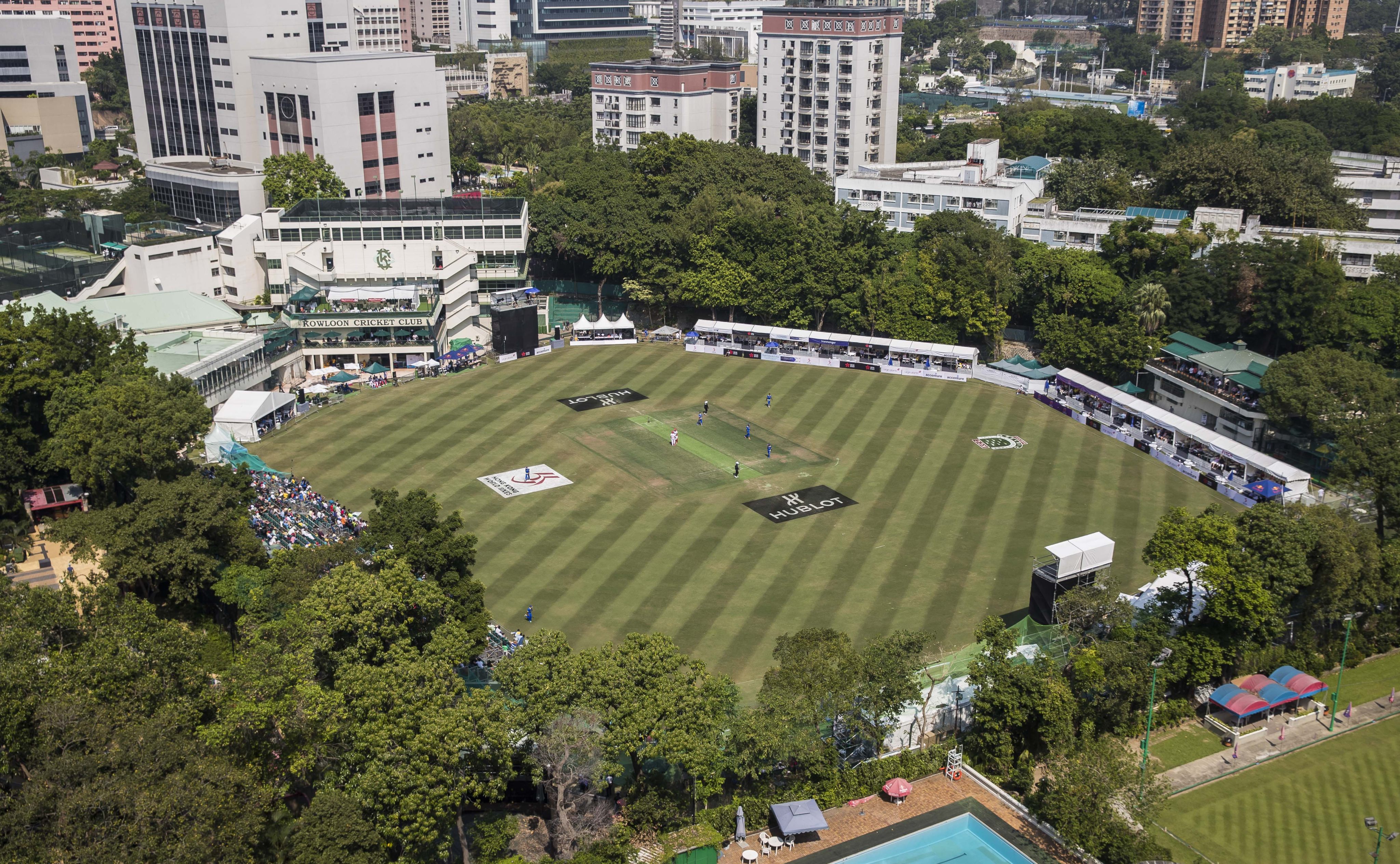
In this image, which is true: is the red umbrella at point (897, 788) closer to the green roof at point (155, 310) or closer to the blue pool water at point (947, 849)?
the blue pool water at point (947, 849)

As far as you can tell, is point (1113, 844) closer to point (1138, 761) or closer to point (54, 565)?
point (1138, 761)

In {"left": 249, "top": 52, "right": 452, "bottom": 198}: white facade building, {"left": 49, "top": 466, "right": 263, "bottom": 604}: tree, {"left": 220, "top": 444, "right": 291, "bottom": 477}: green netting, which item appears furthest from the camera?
{"left": 249, "top": 52, "right": 452, "bottom": 198}: white facade building

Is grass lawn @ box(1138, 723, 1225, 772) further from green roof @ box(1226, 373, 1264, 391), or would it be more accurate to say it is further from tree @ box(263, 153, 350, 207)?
tree @ box(263, 153, 350, 207)

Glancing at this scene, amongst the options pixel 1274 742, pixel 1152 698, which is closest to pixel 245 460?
pixel 1152 698

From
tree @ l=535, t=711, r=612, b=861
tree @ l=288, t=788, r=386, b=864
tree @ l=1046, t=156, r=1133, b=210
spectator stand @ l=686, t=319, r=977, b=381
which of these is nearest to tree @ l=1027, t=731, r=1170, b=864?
tree @ l=535, t=711, r=612, b=861

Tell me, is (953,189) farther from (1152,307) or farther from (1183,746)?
(1183,746)

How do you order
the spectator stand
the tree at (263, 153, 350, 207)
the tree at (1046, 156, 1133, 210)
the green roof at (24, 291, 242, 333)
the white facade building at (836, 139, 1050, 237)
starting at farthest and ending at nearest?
the tree at (1046, 156, 1133, 210)
the white facade building at (836, 139, 1050, 237)
the tree at (263, 153, 350, 207)
the spectator stand
the green roof at (24, 291, 242, 333)

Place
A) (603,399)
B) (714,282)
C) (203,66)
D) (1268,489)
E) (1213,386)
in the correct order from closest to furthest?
1. (1268,489)
2. (1213,386)
3. (603,399)
4. (714,282)
5. (203,66)
